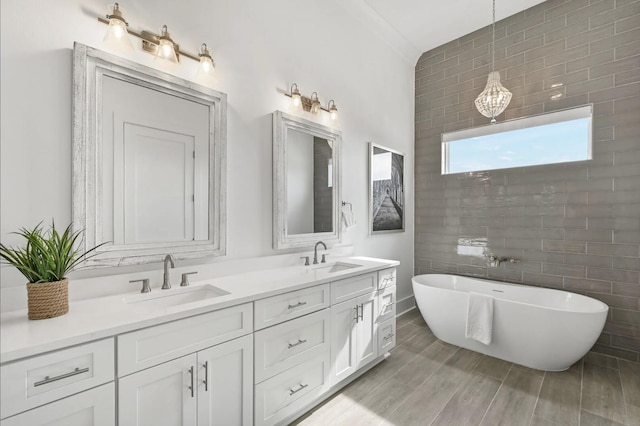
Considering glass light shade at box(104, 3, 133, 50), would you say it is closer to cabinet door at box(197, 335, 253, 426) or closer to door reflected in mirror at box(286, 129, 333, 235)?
door reflected in mirror at box(286, 129, 333, 235)

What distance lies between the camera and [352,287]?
2.11 m

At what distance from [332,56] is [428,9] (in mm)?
1179

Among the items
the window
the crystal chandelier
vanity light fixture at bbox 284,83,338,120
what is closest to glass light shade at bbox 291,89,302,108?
vanity light fixture at bbox 284,83,338,120

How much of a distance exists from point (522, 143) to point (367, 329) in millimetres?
2537

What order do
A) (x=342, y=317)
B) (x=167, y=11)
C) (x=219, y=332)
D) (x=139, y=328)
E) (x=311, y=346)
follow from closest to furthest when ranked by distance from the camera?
(x=139, y=328) < (x=219, y=332) < (x=167, y=11) < (x=311, y=346) < (x=342, y=317)

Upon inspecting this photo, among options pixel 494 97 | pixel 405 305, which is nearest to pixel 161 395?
pixel 405 305

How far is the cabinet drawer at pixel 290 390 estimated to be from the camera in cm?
155

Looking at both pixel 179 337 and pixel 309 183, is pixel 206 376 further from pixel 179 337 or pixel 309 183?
pixel 309 183

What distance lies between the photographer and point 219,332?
138 centimetres

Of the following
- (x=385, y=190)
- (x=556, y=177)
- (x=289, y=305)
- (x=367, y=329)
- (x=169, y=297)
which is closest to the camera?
(x=169, y=297)

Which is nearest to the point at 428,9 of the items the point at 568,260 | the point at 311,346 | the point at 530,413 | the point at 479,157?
the point at 479,157

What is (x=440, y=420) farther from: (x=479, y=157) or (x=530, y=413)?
(x=479, y=157)

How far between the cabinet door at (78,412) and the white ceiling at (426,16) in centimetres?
328

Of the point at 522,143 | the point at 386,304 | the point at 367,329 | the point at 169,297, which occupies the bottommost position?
the point at 367,329
